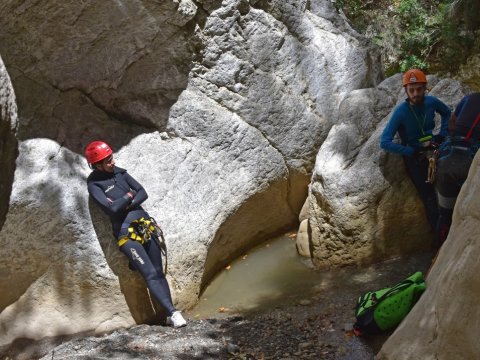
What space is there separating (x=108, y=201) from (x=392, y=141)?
3466 millimetres

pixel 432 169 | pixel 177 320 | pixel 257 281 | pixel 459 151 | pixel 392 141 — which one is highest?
pixel 459 151

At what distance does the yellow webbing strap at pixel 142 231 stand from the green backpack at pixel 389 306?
105 inches

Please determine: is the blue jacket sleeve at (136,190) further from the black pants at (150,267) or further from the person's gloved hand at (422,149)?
the person's gloved hand at (422,149)

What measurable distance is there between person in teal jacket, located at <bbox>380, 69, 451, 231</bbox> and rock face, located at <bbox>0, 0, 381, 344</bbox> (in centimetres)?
210

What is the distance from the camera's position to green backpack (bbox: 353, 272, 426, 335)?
15.2 ft

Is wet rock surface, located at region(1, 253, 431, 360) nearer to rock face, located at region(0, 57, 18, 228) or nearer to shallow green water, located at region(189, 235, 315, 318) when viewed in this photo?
shallow green water, located at region(189, 235, 315, 318)

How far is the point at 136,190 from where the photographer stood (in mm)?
6359

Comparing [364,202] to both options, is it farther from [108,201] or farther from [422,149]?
[108,201]

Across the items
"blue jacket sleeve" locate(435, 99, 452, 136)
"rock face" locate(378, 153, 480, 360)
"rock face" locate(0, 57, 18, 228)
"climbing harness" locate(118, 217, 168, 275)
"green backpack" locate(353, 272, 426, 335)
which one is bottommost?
"green backpack" locate(353, 272, 426, 335)

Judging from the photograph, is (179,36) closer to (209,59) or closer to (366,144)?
(209,59)

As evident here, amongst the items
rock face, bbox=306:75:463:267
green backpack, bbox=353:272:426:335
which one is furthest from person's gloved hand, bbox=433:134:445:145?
green backpack, bbox=353:272:426:335

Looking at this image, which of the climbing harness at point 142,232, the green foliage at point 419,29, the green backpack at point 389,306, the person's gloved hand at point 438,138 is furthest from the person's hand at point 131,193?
the green foliage at point 419,29

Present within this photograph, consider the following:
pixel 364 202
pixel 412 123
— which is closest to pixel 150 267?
pixel 364 202

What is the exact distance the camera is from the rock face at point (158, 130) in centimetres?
614
